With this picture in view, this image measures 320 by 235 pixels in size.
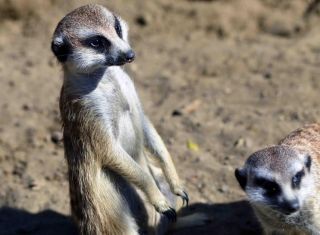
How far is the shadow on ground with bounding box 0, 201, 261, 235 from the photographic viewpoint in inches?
181

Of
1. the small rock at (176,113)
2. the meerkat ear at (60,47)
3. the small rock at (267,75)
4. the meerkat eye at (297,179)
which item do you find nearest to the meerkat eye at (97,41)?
the meerkat ear at (60,47)

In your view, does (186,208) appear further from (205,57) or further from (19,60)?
(19,60)

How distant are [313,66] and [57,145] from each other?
2.22 m

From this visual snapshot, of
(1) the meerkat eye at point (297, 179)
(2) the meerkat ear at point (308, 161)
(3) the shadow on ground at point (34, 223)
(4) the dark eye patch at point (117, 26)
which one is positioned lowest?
(3) the shadow on ground at point (34, 223)

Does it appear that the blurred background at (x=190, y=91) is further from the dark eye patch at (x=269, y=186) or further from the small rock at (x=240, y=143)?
the dark eye patch at (x=269, y=186)

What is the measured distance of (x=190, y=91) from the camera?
20.3 ft

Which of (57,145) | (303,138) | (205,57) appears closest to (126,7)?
(205,57)

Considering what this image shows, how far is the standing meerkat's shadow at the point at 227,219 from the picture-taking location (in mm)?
4559

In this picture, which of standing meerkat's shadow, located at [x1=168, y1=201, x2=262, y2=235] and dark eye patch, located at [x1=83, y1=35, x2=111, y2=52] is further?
standing meerkat's shadow, located at [x1=168, y1=201, x2=262, y2=235]

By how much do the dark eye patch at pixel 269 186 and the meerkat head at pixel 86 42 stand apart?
0.96 metres

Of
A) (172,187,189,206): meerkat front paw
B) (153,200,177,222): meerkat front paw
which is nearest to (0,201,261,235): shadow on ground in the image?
(172,187,189,206): meerkat front paw

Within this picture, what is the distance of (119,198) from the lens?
4320 millimetres

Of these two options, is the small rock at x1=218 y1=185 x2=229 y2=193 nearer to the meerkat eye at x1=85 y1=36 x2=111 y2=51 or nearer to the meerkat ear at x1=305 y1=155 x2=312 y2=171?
the meerkat ear at x1=305 y1=155 x2=312 y2=171

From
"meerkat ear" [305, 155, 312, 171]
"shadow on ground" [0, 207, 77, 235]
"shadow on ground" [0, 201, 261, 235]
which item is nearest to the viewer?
"meerkat ear" [305, 155, 312, 171]
